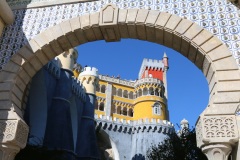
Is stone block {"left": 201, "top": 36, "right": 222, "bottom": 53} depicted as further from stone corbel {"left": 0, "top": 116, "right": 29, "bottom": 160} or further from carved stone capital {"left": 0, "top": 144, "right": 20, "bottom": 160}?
carved stone capital {"left": 0, "top": 144, "right": 20, "bottom": 160}

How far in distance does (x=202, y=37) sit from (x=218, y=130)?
5.04 ft

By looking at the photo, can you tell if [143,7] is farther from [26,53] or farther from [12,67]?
[12,67]

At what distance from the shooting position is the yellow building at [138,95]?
30406 millimetres

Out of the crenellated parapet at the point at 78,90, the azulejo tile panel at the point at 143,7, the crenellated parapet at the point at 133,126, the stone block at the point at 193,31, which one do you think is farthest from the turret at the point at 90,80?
the stone block at the point at 193,31

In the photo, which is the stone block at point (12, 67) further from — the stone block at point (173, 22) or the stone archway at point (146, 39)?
the stone block at point (173, 22)

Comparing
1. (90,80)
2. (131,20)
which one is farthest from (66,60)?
(131,20)

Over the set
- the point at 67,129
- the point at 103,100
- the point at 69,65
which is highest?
the point at 103,100

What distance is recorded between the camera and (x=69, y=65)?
18.2m

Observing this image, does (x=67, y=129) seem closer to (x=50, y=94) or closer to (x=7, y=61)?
(x=50, y=94)

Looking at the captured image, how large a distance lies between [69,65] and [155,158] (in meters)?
8.19

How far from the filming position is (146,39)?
5.28 meters

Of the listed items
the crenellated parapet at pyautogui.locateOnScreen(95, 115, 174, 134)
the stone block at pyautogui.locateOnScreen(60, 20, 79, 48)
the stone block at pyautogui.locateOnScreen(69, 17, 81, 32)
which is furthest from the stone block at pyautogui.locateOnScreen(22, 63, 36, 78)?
the crenellated parapet at pyautogui.locateOnScreen(95, 115, 174, 134)

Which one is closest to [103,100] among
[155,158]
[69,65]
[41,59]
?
[69,65]

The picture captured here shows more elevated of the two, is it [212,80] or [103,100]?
[103,100]
